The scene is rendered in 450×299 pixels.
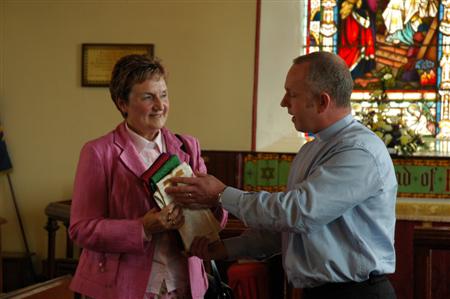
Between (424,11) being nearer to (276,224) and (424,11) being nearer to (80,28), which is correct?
(80,28)

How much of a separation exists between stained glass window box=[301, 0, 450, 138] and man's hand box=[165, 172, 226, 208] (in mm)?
3454

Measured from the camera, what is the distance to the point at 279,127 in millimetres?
5223

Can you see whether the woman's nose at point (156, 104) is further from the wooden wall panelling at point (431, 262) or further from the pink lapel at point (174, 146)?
the wooden wall panelling at point (431, 262)

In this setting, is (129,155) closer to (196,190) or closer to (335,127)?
(196,190)

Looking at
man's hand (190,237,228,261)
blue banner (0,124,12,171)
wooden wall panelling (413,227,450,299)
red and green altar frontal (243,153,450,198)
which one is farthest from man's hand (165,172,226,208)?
blue banner (0,124,12,171)

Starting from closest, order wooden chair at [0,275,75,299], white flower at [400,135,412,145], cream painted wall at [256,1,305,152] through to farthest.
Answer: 1. wooden chair at [0,275,75,299]
2. white flower at [400,135,412,145]
3. cream painted wall at [256,1,305,152]

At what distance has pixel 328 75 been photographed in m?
1.89

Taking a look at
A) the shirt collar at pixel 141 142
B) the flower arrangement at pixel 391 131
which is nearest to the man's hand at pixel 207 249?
the shirt collar at pixel 141 142

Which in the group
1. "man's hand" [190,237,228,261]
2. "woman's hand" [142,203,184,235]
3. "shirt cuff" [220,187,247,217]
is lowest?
"man's hand" [190,237,228,261]

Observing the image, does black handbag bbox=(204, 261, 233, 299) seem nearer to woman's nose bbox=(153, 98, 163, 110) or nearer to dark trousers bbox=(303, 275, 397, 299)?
dark trousers bbox=(303, 275, 397, 299)

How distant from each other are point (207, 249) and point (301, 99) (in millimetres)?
543

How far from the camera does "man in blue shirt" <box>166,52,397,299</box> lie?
70.4 inches

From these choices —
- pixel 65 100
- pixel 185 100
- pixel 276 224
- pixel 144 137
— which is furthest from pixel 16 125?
pixel 276 224

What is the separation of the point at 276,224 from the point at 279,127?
3.44 m
